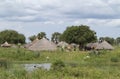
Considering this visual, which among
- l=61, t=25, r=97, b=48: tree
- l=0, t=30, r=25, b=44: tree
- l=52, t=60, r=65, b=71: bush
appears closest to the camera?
l=52, t=60, r=65, b=71: bush

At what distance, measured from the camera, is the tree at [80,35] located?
89000 millimetres

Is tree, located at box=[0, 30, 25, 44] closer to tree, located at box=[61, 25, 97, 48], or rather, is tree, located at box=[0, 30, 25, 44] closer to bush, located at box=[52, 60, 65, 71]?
tree, located at box=[61, 25, 97, 48]

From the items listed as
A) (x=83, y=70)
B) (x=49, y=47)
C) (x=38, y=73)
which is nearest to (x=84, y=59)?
(x=49, y=47)

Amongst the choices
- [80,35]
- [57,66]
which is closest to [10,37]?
[80,35]

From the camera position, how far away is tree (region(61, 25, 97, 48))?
89.0 m

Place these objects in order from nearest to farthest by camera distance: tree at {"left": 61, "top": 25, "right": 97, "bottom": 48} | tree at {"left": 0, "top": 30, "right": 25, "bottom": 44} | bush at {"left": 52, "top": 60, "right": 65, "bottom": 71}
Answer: bush at {"left": 52, "top": 60, "right": 65, "bottom": 71} < tree at {"left": 61, "top": 25, "right": 97, "bottom": 48} < tree at {"left": 0, "top": 30, "right": 25, "bottom": 44}

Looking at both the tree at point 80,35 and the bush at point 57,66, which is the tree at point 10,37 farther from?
the bush at point 57,66

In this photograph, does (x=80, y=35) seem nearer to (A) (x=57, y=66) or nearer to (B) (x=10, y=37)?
(B) (x=10, y=37)

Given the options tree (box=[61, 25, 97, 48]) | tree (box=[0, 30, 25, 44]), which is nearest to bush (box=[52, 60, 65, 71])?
tree (box=[61, 25, 97, 48])

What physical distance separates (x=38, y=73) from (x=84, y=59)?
33640 millimetres

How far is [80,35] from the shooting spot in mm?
90125

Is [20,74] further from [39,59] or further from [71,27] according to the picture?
[71,27]

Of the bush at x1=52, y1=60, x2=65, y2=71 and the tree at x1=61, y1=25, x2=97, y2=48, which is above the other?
the tree at x1=61, y1=25, x2=97, y2=48

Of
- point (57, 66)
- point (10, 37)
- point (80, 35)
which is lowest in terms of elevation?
point (57, 66)
